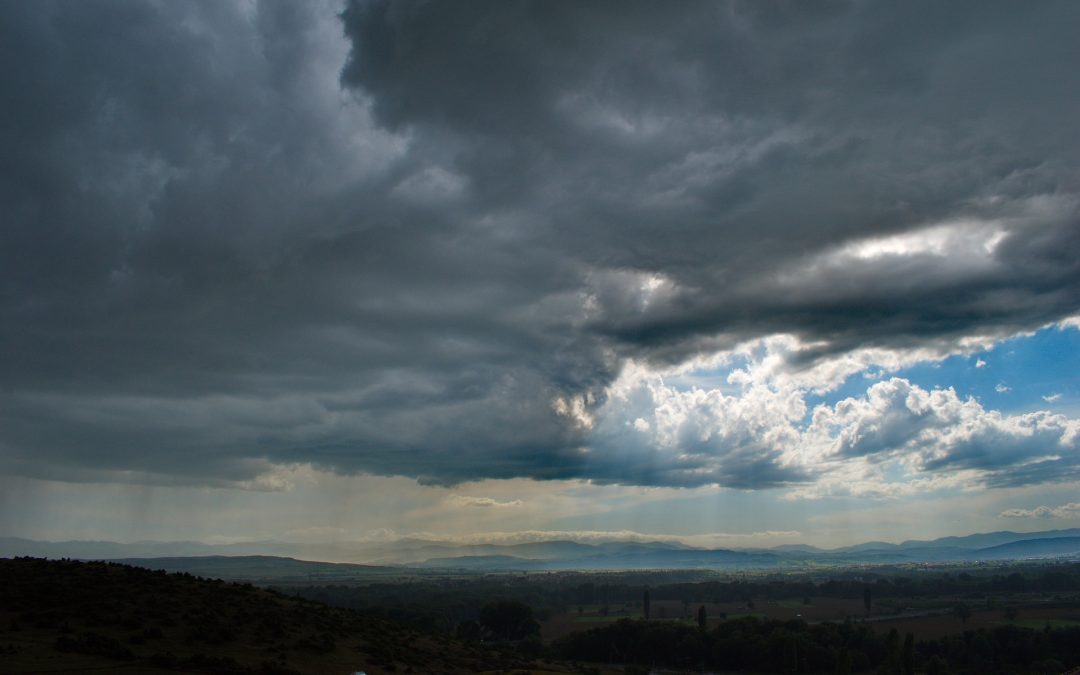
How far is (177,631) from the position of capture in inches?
1962

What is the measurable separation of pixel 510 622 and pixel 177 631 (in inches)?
3982

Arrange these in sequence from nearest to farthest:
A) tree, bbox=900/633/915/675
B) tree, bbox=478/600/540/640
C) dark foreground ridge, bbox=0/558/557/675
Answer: dark foreground ridge, bbox=0/558/557/675, tree, bbox=900/633/915/675, tree, bbox=478/600/540/640

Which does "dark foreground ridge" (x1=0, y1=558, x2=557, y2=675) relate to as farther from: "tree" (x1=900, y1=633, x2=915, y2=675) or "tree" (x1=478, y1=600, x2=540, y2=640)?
"tree" (x1=478, y1=600, x2=540, y2=640)

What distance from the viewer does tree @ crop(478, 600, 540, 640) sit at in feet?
467

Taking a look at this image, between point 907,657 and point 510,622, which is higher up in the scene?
point 907,657

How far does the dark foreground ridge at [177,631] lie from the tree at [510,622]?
2937 inches

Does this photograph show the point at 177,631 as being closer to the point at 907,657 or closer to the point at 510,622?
the point at 907,657

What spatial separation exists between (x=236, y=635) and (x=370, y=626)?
18.2 m

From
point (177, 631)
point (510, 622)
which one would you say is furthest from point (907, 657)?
point (177, 631)

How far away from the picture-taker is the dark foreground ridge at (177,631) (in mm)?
41562

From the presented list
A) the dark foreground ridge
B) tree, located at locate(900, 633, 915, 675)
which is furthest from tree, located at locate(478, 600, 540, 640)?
the dark foreground ridge

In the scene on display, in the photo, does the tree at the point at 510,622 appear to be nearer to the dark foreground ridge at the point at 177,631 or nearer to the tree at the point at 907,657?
the tree at the point at 907,657

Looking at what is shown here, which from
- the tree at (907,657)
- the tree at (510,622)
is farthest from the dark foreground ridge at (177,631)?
the tree at (510,622)

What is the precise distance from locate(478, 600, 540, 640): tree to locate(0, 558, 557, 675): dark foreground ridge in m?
74.6
